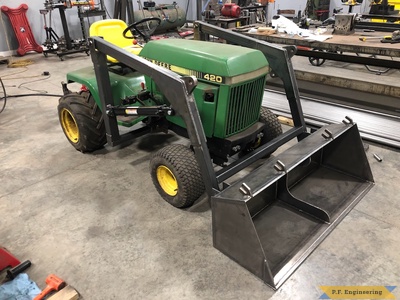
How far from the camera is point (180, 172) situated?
1830 millimetres

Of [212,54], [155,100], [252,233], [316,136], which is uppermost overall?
[212,54]

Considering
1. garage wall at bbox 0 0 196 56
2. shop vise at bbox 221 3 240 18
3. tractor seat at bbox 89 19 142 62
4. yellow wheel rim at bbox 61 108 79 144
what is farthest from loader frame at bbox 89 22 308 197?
garage wall at bbox 0 0 196 56

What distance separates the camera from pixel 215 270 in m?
1.62

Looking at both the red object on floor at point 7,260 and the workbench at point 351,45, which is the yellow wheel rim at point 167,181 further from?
the workbench at point 351,45

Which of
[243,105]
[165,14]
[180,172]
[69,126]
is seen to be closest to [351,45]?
[243,105]

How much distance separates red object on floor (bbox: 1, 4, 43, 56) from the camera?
6.00 metres

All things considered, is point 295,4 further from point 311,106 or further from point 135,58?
point 135,58

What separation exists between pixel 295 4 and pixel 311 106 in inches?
200

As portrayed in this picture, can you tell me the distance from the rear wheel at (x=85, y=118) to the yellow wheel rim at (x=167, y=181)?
0.76 m

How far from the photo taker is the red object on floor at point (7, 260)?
163 centimetres

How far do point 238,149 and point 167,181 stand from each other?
497mm

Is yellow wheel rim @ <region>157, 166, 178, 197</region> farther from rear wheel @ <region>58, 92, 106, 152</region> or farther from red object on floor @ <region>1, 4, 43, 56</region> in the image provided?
red object on floor @ <region>1, 4, 43, 56</region>

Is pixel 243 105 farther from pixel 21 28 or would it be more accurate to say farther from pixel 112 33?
pixel 21 28

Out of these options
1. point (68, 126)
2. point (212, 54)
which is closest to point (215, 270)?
point (212, 54)
